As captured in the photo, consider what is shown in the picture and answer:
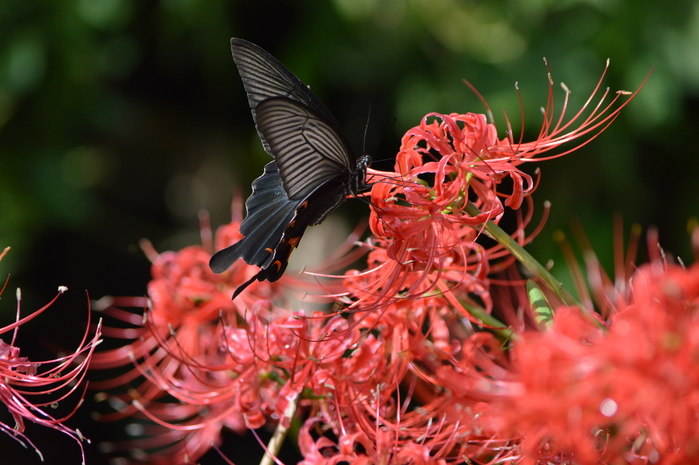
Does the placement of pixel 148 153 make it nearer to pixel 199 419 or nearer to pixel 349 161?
pixel 199 419

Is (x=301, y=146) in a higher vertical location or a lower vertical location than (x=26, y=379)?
higher

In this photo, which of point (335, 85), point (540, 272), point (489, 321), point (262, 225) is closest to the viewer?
point (540, 272)

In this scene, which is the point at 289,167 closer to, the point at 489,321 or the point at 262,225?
the point at 262,225

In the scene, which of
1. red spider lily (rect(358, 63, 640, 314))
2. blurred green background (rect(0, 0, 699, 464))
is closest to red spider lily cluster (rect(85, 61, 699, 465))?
red spider lily (rect(358, 63, 640, 314))

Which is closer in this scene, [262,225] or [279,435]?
[279,435]

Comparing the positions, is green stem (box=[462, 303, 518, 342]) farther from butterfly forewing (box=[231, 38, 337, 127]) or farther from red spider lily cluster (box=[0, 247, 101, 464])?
red spider lily cluster (box=[0, 247, 101, 464])

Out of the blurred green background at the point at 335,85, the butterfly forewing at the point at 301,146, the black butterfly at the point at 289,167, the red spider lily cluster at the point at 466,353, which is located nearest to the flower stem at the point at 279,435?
the red spider lily cluster at the point at 466,353

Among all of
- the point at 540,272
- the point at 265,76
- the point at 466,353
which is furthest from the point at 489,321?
the point at 265,76
